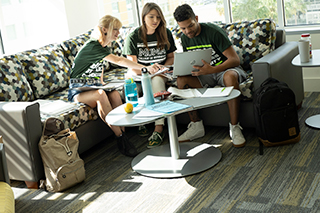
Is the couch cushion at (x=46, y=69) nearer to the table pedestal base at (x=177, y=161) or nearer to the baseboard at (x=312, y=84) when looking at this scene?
the table pedestal base at (x=177, y=161)

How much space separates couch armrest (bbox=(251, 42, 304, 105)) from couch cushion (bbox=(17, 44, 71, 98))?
5.78 ft

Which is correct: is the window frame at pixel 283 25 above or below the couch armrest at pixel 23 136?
above

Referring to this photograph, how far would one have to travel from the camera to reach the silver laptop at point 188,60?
2.80 meters

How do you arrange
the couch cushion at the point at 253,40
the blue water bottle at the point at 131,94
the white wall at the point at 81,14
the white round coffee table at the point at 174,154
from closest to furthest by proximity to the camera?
the white round coffee table at the point at 174,154 < the blue water bottle at the point at 131,94 < the couch cushion at the point at 253,40 < the white wall at the point at 81,14

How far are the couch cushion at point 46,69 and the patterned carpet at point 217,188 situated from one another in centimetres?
91

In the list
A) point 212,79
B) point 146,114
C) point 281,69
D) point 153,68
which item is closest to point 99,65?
point 153,68

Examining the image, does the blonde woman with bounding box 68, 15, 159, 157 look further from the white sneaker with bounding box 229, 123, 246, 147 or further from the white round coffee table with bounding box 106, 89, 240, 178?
the white sneaker with bounding box 229, 123, 246, 147

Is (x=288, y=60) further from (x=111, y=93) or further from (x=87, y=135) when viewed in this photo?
(x=87, y=135)

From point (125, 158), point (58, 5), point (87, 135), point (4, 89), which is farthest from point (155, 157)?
point (58, 5)

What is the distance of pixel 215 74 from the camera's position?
10.6 feet

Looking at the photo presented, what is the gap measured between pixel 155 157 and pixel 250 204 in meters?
0.97

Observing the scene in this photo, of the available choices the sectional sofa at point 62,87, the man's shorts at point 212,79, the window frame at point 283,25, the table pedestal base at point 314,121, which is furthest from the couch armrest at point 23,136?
the window frame at point 283,25

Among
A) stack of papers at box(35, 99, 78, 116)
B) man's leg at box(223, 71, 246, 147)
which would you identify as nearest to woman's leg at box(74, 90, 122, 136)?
stack of papers at box(35, 99, 78, 116)

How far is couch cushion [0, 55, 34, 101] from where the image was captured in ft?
9.97
